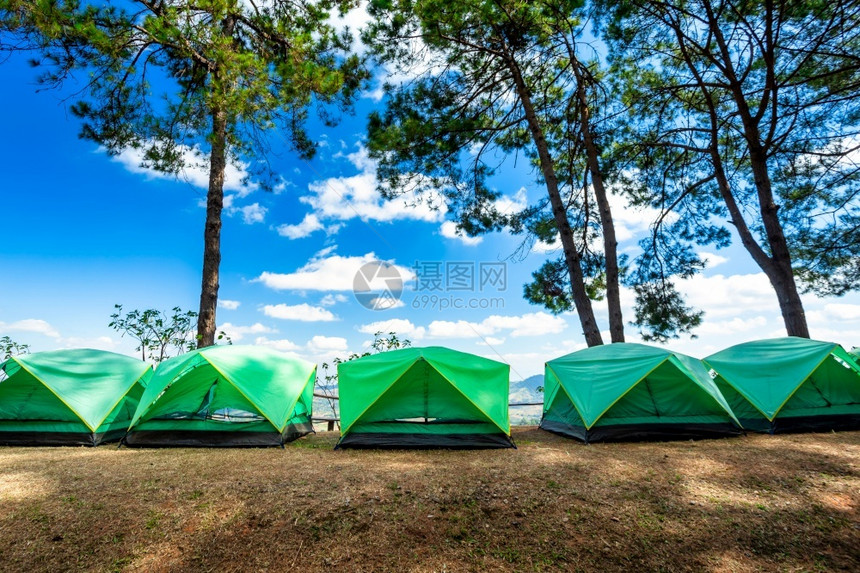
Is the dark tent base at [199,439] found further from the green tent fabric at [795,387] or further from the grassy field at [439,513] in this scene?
the green tent fabric at [795,387]

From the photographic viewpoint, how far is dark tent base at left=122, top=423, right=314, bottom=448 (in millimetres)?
5910

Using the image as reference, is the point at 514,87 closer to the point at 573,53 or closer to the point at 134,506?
the point at 573,53

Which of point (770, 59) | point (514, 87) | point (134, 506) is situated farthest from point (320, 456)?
point (770, 59)

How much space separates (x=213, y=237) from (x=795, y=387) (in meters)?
11.4

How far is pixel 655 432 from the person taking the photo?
604cm

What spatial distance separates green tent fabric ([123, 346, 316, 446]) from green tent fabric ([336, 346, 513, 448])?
1094 millimetres

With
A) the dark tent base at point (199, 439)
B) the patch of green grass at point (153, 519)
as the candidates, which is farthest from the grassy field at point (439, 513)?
the dark tent base at point (199, 439)

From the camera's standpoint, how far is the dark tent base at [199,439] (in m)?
5.91

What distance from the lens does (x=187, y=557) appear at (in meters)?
2.63

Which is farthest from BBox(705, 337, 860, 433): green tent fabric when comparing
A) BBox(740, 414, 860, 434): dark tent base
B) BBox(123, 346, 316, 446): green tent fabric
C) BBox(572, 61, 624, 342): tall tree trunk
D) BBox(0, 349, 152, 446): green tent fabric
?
BBox(0, 349, 152, 446): green tent fabric

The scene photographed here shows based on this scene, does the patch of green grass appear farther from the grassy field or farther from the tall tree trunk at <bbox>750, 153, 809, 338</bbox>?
the tall tree trunk at <bbox>750, 153, 809, 338</bbox>

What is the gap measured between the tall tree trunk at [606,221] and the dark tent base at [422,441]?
187 inches

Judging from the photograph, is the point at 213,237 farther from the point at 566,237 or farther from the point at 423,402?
the point at 566,237

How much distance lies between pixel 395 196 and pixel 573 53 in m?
5.83
